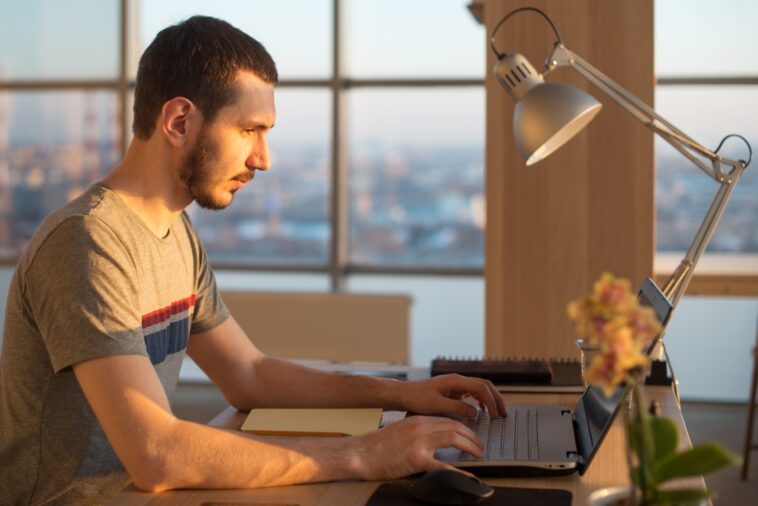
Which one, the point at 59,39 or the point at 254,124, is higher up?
the point at 59,39

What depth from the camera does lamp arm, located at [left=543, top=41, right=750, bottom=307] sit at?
2.10 metres

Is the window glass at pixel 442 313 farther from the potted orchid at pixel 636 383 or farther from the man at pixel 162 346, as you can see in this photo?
the potted orchid at pixel 636 383

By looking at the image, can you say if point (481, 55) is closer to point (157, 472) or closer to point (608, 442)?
point (608, 442)

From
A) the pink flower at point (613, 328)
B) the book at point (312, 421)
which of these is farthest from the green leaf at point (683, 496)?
the book at point (312, 421)

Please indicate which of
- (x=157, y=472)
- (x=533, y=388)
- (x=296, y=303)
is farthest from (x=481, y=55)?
(x=157, y=472)

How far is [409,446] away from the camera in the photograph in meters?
1.44

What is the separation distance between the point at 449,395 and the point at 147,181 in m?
0.64

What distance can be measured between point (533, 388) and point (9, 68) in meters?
4.23

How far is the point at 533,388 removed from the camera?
2080mm

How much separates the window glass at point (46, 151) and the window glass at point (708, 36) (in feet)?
8.92

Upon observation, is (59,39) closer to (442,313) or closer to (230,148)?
(442,313)

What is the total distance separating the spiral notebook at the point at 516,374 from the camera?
209 cm

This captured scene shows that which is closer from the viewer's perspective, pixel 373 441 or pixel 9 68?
pixel 373 441

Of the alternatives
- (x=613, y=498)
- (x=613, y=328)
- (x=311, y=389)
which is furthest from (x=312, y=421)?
(x=613, y=328)
